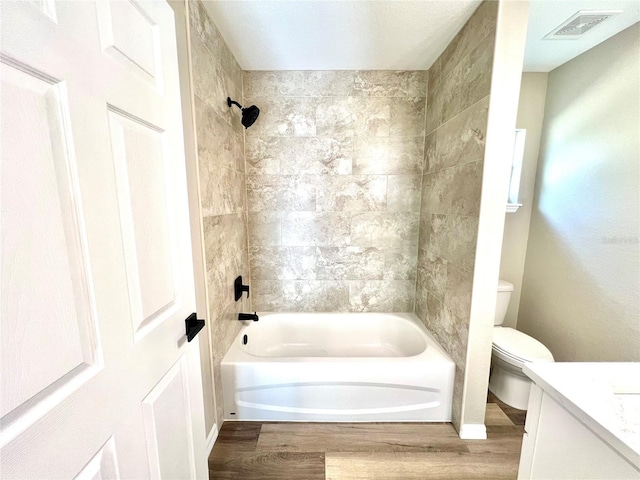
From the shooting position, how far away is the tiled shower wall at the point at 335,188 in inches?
80.0

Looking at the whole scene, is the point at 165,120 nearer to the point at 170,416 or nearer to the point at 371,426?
the point at 170,416

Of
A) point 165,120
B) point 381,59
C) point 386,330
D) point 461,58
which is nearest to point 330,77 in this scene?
point 381,59

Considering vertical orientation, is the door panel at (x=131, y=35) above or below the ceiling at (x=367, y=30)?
below

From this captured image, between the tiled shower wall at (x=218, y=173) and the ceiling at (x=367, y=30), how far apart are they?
0.18 meters

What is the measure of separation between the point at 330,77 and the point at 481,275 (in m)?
1.83

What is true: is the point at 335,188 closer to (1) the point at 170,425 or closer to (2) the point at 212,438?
(1) the point at 170,425

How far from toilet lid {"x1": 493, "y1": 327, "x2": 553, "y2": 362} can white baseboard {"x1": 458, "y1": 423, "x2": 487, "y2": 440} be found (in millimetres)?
506

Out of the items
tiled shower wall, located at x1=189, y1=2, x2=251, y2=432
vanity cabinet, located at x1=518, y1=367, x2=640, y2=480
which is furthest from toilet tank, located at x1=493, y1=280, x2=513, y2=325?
tiled shower wall, located at x1=189, y1=2, x2=251, y2=432

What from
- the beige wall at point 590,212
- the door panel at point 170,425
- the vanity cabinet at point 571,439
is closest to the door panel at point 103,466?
the door panel at point 170,425

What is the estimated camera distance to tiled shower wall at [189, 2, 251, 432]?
Result: 1329mm

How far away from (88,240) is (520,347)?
2.42 meters

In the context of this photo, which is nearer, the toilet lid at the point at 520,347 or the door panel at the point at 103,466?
the door panel at the point at 103,466

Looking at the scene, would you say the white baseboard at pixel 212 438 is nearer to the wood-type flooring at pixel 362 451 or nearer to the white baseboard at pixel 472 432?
the wood-type flooring at pixel 362 451

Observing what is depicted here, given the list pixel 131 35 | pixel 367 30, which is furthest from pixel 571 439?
pixel 367 30
